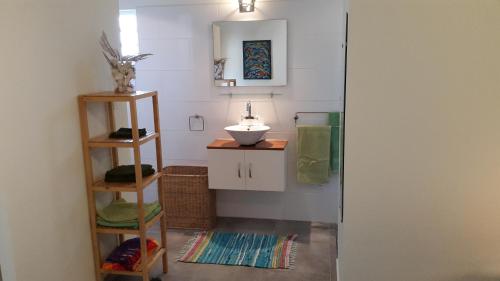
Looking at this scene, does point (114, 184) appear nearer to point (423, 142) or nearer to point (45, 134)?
point (45, 134)

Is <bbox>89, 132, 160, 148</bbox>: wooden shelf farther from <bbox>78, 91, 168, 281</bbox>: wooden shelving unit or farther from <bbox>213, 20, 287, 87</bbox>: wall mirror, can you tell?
<bbox>213, 20, 287, 87</bbox>: wall mirror

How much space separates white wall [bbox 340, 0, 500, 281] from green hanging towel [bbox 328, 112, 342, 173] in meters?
1.50

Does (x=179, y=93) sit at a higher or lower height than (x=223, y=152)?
higher

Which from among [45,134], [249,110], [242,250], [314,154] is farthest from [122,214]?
[314,154]

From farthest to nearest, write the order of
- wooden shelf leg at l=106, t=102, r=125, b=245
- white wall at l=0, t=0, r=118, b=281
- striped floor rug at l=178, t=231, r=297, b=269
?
1. striped floor rug at l=178, t=231, r=297, b=269
2. wooden shelf leg at l=106, t=102, r=125, b=245
3. white wall at l=0, t=0, r=118, b=281

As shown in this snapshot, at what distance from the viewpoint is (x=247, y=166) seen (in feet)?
12.5

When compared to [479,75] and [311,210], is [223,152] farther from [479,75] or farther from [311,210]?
[479,75]

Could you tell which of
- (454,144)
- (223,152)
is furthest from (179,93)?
(454,144)

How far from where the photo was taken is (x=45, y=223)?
237 cm

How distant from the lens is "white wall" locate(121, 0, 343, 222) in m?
3.84

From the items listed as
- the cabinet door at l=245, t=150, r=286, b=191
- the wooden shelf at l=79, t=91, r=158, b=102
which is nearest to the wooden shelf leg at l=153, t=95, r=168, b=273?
the wooden shelf at l=79, t=91, r=158, b=102

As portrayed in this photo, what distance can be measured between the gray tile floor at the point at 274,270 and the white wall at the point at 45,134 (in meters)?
0.77

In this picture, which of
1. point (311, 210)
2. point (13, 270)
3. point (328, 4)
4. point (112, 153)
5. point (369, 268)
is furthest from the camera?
point (311, 210)

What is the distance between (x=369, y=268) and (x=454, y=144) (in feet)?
2.87
